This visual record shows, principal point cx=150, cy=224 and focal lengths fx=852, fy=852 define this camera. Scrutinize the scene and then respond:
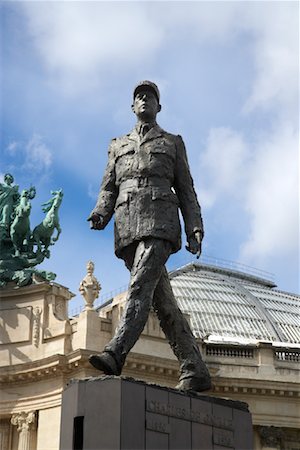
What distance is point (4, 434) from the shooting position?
34.4 meters

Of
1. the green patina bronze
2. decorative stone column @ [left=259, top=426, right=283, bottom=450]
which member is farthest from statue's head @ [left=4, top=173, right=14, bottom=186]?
decorative stone column @ [left=259, top=426, right=283, bottom=450]

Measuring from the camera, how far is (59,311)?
1393 inches

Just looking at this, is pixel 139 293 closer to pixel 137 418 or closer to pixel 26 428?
pixel 137 418

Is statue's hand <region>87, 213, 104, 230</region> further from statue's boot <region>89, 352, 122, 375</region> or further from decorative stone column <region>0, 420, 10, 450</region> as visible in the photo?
decorative stone column <region>0, 420, 10, 450</region>

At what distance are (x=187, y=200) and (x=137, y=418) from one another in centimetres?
298

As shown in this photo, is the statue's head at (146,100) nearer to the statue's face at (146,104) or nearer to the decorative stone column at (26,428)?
the statue's face at (146,104)

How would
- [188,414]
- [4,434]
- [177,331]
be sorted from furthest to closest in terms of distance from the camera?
1. [4,434]
2. [177,331]
3. [188,414]

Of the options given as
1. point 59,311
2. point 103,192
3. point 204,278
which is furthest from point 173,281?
point 103,192

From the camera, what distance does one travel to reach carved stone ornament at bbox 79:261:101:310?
3416 cm

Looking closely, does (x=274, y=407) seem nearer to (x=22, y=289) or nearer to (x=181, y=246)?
(x=22, y=289)

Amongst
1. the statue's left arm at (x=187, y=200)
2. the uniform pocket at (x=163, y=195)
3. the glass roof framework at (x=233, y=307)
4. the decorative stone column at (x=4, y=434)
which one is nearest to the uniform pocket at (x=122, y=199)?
the uniform pocket at (x=163, y=195)

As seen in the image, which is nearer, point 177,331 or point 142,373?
point 177,331

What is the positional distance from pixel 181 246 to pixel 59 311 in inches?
1007

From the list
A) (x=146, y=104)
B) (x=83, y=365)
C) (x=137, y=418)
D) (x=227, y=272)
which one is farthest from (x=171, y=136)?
(x=227, y=272)
